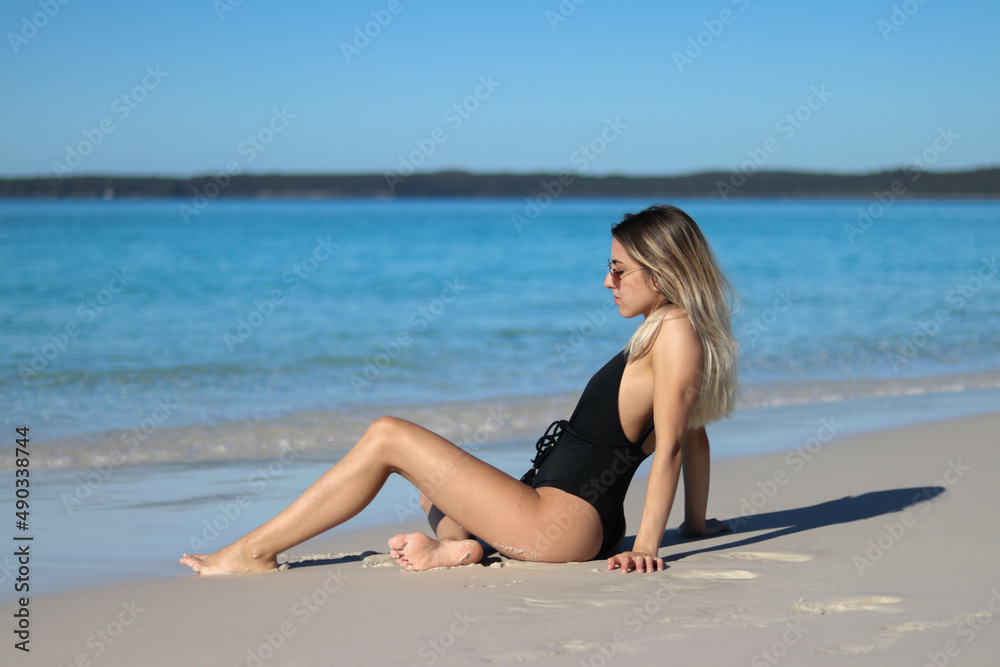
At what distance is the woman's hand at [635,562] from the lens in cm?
349

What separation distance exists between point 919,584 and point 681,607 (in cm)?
91

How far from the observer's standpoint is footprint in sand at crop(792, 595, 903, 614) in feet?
10.0

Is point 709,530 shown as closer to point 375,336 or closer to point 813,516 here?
point 813,516

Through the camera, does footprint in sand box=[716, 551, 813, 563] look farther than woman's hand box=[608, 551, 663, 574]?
Yes

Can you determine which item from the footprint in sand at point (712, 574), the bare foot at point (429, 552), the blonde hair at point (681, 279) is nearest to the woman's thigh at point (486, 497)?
the bare foot at point (429, 552)

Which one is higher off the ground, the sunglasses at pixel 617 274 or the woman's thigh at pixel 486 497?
the sunglasses at pixel 617 274

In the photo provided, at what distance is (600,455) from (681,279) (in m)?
0.74

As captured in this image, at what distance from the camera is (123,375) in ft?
31.4

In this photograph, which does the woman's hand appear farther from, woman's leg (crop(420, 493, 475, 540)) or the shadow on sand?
woman's leg (crop(420, 493, 475, 540))

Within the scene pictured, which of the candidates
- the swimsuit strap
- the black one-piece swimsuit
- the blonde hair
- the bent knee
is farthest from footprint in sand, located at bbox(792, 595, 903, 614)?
the bent knee

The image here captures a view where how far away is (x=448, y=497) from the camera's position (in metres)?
3.55

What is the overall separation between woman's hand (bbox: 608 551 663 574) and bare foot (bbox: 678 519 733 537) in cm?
79

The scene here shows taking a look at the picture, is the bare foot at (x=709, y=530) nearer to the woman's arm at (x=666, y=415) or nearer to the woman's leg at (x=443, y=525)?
the woman's arm at (x=666, y=415)

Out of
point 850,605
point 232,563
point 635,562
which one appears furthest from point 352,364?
point 850,605
